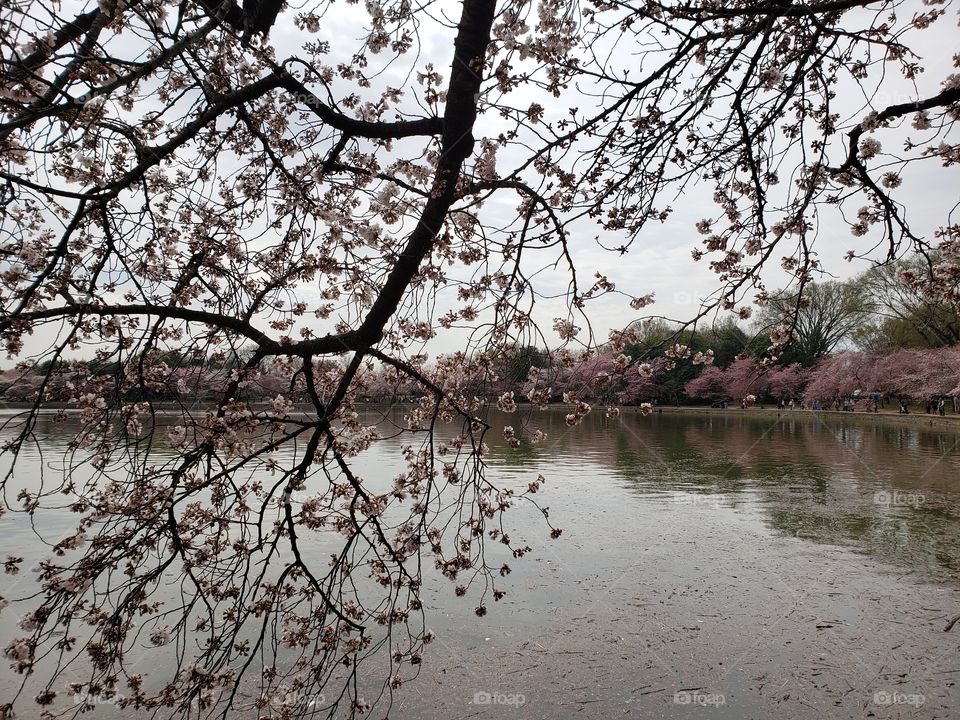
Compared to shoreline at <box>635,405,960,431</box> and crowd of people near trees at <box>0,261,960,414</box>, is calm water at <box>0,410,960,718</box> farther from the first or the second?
shoreline at <box>635,405,960,431</box>

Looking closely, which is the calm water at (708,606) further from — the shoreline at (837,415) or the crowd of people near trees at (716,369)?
the shoreline at (837,415)

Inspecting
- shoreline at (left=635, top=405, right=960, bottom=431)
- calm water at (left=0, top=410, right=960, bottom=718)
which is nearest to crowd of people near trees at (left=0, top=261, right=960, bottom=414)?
calm water at (left=0, top=410, right=960, bottom=718)

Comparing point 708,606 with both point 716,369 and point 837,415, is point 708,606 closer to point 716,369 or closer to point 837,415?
point 837,415

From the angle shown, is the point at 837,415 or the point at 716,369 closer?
the point at 837,415

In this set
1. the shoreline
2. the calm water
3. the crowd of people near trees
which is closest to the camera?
Result: the crowd of people near trees

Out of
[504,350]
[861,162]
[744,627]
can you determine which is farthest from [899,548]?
[504,350]

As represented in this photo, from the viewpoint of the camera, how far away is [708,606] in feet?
21.7

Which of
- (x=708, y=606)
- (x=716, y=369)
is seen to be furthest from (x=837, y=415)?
(x=708, y=606)

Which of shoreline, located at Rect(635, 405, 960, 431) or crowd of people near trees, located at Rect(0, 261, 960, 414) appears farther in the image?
shoreline, located at Rect(635, 405, 960, 431)

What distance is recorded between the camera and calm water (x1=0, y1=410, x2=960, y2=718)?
493 cm

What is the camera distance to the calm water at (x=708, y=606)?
4.93 m

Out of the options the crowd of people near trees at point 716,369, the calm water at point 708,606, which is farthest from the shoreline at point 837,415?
the calm water at point 708,606

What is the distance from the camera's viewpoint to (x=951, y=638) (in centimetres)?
580

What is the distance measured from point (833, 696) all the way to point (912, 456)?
16039 millimetres
